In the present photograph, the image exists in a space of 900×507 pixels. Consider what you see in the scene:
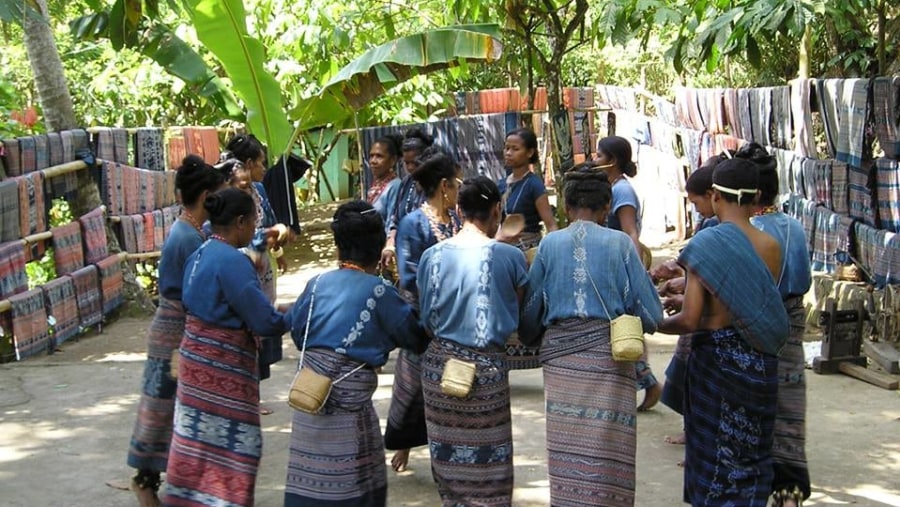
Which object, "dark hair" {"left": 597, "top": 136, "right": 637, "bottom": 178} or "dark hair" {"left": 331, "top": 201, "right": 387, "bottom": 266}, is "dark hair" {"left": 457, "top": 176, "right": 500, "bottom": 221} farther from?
"dark hair" {"left": 597, "top": 136, "right": 637, "bottom": 178}

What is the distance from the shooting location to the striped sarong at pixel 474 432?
424cm

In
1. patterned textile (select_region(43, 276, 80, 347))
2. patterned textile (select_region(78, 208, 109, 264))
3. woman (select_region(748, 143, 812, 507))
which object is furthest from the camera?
patterned textile (select_region(78, 208, 109, 264))

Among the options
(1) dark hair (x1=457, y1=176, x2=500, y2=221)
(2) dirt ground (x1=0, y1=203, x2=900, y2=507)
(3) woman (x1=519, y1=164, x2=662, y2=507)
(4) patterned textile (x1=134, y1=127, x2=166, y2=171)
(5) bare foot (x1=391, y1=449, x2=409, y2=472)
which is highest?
(1) dark hair (x1=457, y1=176, x2=500, y2=221)

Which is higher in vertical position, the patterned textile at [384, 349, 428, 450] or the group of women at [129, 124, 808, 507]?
the group of women at [129, 124, 808, 507]

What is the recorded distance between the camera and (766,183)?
4.59 metres

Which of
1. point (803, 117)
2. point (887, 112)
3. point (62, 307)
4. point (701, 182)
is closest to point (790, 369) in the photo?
point (701, 182)

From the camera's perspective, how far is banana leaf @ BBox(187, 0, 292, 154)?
24.1 feet

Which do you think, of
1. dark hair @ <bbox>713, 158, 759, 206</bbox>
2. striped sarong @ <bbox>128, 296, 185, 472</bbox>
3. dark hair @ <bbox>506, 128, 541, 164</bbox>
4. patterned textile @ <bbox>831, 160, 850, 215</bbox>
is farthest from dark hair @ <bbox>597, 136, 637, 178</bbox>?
patterned textile @ <bbox>831, 160, 850, 215</bbox>

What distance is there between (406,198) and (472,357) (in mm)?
2447

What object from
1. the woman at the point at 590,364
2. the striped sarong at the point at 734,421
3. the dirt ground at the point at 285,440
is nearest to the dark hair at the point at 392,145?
the dirt ground at the point at 285,440

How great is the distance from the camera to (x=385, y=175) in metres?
6.85

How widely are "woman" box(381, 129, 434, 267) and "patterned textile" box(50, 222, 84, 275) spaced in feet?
13.0

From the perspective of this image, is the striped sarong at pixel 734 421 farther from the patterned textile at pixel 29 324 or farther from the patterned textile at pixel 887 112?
the patterned textile at pixel 29 324

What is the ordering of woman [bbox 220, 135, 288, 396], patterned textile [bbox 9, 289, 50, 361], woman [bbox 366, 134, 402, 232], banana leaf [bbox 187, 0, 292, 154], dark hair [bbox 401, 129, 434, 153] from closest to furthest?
woman [bbox 220, 135, 288, 396]
woman [bbox 366, 134, 402, 232]
dark hair [bbox 401, 129, 434, 153]
banana leaf [bbox 187, 0, 292, 154]
patterned textile [bbox 9, 289, 50, 361]
